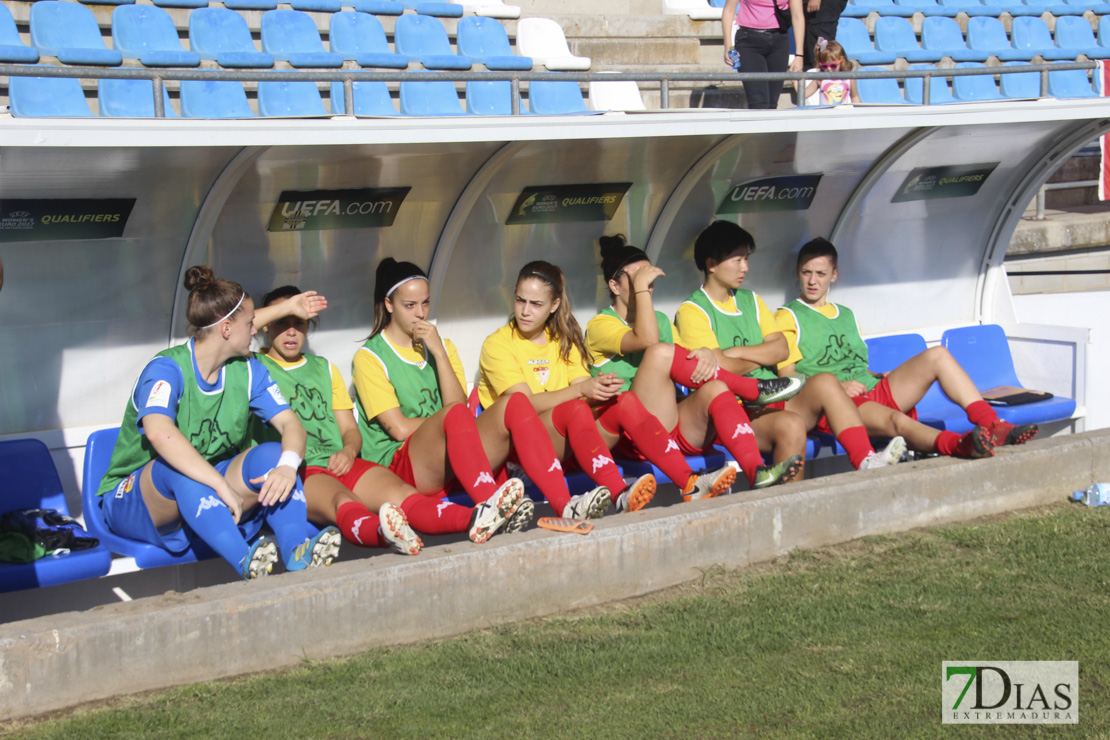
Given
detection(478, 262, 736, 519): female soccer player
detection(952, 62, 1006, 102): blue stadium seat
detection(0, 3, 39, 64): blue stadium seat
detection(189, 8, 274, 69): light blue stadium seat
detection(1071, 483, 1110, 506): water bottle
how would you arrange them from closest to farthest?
detection(478, 262, 736, 519): female soccer player
detection(1071, 483, 1110, 506): water bottle
detection(0, 3, 39, 64): blue stadium seat
detection(189, 8, 274, 69): light blue stadium seat
detection(952, 62, 1006, 102): blue stadium seat

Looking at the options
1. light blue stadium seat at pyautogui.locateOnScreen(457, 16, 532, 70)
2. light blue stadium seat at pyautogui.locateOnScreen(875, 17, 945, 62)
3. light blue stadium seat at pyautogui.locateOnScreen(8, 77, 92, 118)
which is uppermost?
light blue stadium seat at pyautogui.locateOnScreen(875, 17, 945, 62)

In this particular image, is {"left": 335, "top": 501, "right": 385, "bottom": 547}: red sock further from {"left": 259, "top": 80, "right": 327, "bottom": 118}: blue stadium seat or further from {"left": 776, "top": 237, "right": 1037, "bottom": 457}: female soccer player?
{"left": 259, "top": 80, "right": 327, "bottom": 118}: blue stadium seat

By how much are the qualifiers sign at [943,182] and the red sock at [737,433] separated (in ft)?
7.93

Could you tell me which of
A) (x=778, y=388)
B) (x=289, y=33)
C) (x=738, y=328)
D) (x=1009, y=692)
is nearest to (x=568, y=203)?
(x=738, y=328)

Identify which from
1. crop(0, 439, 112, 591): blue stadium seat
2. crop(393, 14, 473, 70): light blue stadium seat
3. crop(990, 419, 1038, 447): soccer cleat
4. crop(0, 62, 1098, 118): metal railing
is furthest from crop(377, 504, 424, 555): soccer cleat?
crop(393, 14, 473, 70): light blue stadium seat

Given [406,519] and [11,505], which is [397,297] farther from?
[11,505]

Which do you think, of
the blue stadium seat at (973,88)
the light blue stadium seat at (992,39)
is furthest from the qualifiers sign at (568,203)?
the light blue stadium seat at (992,39)

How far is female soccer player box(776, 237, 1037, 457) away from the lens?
4.62m

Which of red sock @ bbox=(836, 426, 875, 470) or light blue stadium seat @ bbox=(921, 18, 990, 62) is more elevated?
light blue stadium seat @ bbox=(921, 18, 990, 62)

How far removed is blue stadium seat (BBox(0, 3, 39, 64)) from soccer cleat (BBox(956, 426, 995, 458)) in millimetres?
5004

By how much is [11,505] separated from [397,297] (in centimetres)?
162

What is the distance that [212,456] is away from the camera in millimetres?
3848

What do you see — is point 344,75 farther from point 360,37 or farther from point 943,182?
point 943,182

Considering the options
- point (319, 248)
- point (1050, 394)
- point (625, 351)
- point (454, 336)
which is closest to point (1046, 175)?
point (1050, 394)
